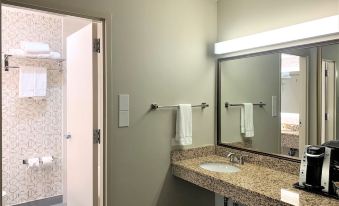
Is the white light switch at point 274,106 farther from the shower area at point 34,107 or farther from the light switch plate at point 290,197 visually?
the shower area at point 34,107

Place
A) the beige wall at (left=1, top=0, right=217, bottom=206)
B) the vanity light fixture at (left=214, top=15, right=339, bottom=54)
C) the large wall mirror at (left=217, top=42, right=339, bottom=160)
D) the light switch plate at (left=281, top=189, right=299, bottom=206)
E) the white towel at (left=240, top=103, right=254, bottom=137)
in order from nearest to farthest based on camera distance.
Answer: the light switch plate at (left=281, top=189, right=299, bottom=206), the vanity light fixture at (left=214, top=15, right=339, bottom=54), the large wall mirror at (left=217, top=42, right=339, bottom=160), the beige wall at (left=1, top=0, right=217, bottom=206), the white towel at (left=240, top=103, right=254, bottom=137)

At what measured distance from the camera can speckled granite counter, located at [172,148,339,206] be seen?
155 centimetres

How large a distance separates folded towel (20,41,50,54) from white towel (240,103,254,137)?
2.40 metres

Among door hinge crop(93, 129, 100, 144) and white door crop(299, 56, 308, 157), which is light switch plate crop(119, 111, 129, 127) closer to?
door hinge crop(93, 129, 100, 144)

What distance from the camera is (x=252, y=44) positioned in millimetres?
2225

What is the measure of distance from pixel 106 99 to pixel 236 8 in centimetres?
149

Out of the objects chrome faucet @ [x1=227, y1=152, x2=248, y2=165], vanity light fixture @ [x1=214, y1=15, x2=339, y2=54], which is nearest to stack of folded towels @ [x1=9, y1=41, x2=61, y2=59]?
vanity light fixture @ [x1=214, y1=15, x2=339, y2=54]

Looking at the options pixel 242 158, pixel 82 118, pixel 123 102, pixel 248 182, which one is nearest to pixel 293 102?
pixel 242 158

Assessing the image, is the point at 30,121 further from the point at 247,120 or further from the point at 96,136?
the point at 247,120

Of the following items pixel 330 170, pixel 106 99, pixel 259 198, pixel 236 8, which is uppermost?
pixel 236 8

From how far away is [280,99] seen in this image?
86.8 inches

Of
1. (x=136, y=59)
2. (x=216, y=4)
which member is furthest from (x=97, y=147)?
(x=216, y=4)

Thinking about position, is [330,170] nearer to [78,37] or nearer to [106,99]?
[106,99]

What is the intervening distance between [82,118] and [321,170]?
1.83 m
